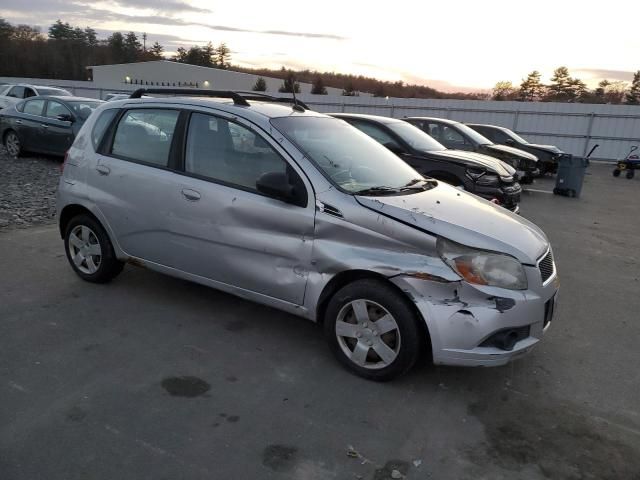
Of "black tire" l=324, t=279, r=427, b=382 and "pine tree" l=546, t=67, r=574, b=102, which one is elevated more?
"pine tree" l=546, t=67, r=574, b=102

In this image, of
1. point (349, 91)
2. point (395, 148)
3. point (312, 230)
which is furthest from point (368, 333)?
point (349, 91)

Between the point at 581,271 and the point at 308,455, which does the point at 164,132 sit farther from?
the point at 581,271

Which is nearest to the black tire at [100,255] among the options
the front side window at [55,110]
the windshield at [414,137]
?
the windshield at [414,137]

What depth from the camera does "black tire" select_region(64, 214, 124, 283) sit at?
4656 mm

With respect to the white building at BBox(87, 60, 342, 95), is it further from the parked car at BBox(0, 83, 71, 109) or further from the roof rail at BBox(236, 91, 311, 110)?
the roof rail at BBox(236, 91, 311, 110)

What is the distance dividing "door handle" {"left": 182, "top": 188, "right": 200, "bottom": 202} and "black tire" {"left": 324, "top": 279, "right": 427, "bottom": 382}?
136cm

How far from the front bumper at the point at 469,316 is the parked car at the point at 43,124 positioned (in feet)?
33.2

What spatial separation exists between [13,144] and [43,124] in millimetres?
1235

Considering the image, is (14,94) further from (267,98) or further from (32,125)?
(267,98)

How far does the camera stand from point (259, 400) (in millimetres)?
3166

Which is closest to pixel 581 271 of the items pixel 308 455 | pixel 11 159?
pixel 308 455

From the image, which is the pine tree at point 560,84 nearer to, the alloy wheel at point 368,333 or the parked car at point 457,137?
the parked car at point 457,137

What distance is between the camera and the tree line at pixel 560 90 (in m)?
51.7

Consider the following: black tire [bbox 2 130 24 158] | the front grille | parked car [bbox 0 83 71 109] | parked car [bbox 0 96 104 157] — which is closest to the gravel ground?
black tire [bbox 2 130 24 158]
